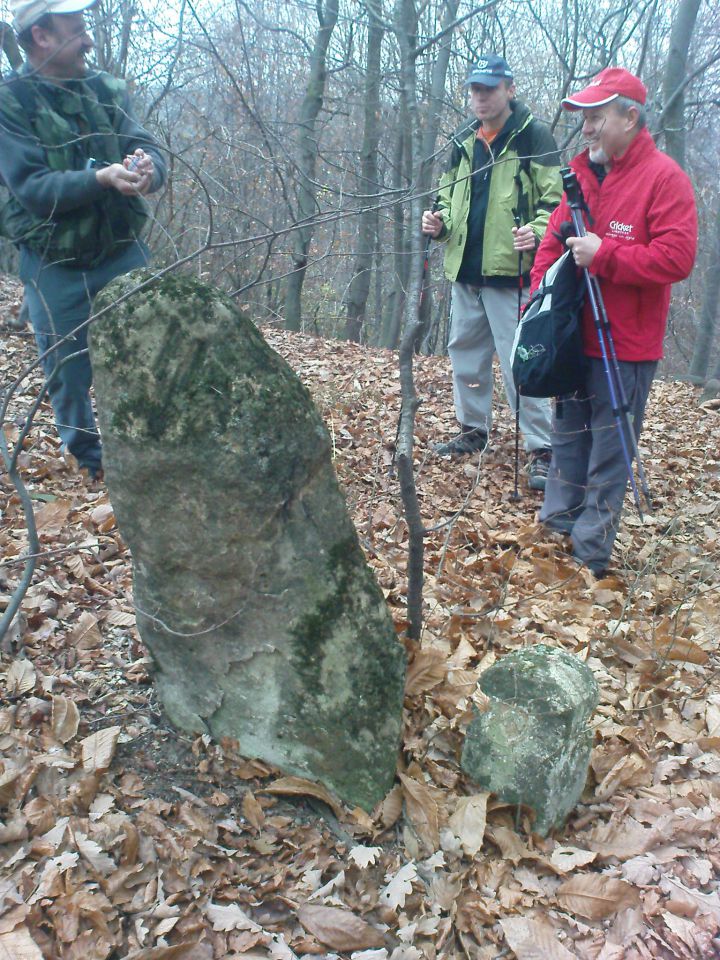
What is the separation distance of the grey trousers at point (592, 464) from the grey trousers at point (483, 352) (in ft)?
2.57

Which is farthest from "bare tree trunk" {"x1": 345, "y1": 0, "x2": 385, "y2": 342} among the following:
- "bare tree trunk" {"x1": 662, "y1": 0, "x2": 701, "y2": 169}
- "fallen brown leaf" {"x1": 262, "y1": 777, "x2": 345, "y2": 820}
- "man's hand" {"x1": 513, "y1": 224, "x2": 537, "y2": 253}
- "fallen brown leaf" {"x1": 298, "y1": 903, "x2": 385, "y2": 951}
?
"fallen brown leaf" {"x1": 298, "y1": 903, "x2": 385, "y2": 951}

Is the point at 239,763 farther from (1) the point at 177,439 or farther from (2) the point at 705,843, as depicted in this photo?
(2) the point at 705,843

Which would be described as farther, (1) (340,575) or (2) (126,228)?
(2) (126,228)

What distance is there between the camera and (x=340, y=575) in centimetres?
233

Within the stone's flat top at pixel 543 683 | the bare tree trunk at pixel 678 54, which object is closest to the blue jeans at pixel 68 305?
the stone's flat top at pixel 543 683

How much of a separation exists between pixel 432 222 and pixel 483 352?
38.6 inches

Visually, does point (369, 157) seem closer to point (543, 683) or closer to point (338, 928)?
point (543, 683)

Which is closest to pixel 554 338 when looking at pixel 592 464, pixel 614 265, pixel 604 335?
pixel 604 335

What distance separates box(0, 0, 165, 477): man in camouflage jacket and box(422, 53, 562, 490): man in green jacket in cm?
180

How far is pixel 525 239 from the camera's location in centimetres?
437

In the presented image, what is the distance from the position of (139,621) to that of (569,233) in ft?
9.37

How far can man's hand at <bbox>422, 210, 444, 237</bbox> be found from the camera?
4578mm

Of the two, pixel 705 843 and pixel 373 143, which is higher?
pixel 373 143

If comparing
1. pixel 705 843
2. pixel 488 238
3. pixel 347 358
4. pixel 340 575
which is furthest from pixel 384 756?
pixel 347 358
